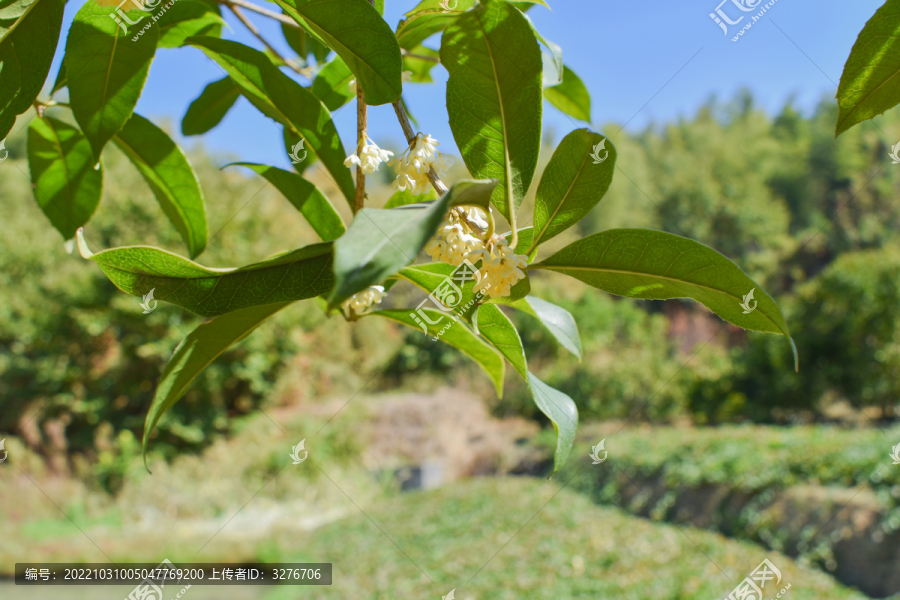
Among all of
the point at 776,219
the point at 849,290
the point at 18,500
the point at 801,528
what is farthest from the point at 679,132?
the point at 18,500

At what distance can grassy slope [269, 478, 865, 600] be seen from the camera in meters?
3.59

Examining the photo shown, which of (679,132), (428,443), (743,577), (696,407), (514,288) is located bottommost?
(428,443)

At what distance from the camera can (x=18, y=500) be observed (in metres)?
5.87

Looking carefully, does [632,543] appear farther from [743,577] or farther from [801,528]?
[801,528]

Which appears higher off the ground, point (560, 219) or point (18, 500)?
point (560, 219)

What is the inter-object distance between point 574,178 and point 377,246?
→ 220mm

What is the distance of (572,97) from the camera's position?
78 centimetres

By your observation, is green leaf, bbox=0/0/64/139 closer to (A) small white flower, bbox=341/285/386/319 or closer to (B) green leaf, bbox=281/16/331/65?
(A) small white flower, bbox=341/285/386/319

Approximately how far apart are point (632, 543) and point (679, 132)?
1201 inches

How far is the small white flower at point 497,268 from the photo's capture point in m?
0.36

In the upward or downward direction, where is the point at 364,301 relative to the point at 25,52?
downward

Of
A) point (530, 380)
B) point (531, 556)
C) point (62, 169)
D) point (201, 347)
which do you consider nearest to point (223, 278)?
point (201, 347)

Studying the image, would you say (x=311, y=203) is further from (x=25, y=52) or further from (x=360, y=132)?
(x=25, y=52)

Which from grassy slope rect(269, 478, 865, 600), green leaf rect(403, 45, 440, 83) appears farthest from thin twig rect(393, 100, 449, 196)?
grassy slope rect(269, 478, 865, 600)
